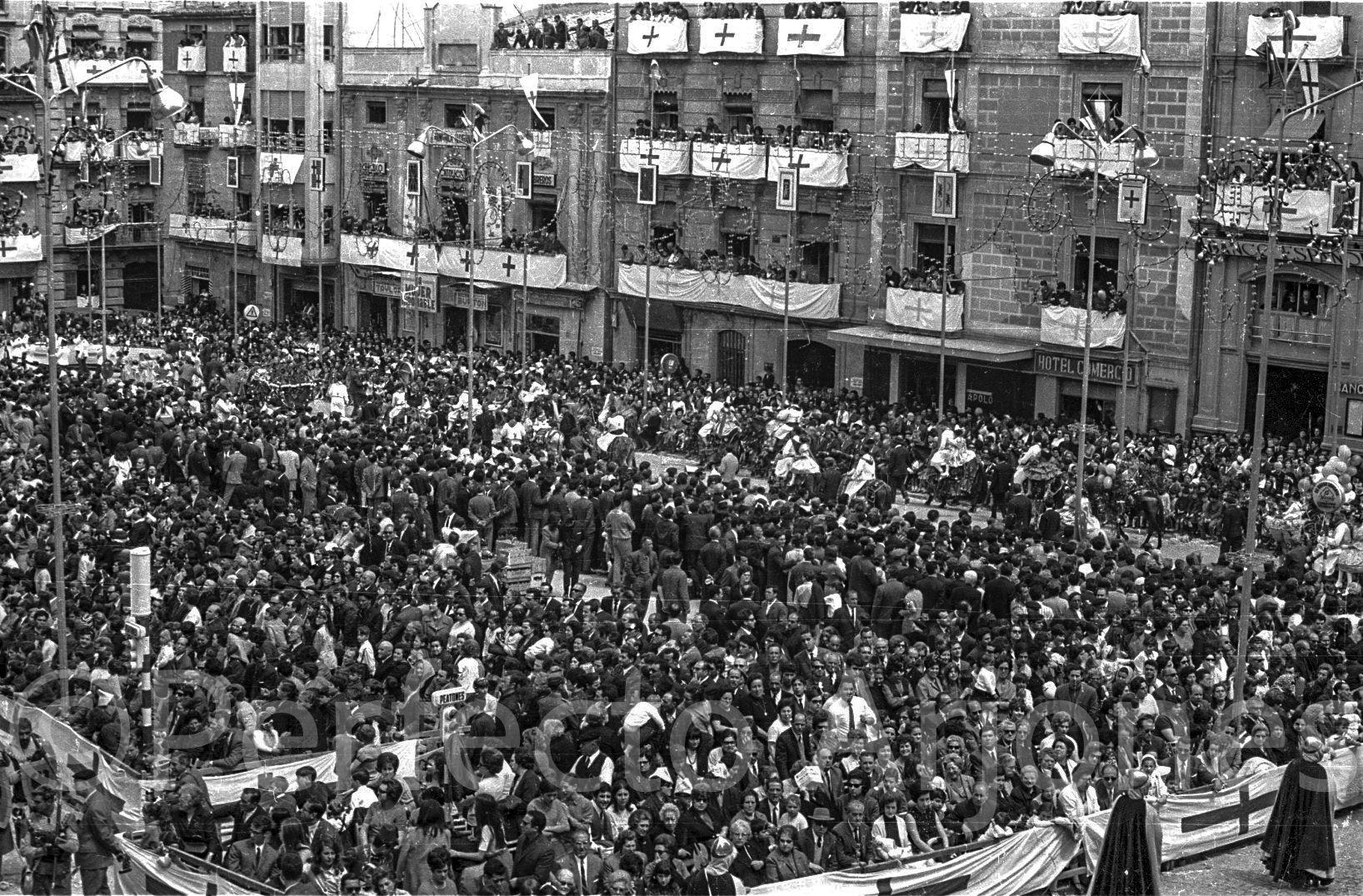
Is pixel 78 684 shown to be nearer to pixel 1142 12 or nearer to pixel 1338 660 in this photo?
pixel 1338 660

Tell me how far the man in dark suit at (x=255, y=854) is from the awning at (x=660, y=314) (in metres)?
34.4

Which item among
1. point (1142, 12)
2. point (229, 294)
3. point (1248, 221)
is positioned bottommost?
point (229, 294)

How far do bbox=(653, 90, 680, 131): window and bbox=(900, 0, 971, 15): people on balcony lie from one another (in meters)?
7.56

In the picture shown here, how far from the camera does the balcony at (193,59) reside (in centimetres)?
6394

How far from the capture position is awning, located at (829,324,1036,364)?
140ft

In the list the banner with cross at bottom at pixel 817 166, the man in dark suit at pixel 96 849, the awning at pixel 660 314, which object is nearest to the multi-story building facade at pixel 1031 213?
the banner with cross at bottom at pixel 817 166

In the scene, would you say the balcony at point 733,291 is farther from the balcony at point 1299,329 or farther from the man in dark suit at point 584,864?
the man in dark suit at point 584,864

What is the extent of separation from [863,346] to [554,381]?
23.5ft

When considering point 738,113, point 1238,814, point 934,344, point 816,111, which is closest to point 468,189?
point 738,113

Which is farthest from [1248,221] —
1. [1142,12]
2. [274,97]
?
[274,97]

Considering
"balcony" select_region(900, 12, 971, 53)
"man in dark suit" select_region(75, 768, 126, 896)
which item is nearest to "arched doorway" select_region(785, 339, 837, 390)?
"balcony" select_region(900, 12, 971, 53)

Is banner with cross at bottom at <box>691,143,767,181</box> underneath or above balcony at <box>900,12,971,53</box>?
underneath

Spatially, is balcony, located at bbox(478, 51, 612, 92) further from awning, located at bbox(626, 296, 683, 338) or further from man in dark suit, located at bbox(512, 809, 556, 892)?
man in dark suit, located at bbox(512, 809, 556, 892)

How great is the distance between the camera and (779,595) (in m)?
25.3
